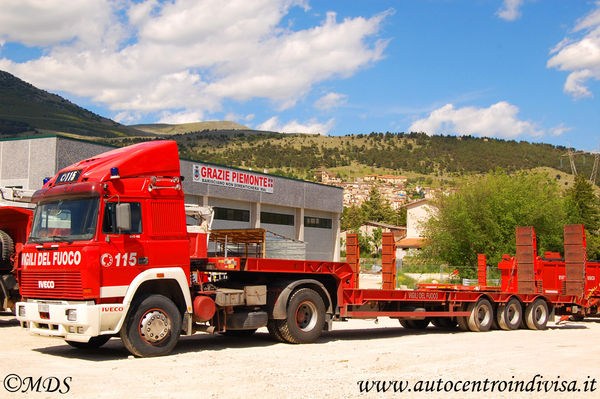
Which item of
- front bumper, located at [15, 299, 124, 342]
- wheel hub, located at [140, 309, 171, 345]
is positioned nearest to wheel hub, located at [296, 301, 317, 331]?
wheel hub, located at [140, 309, 171, 345]

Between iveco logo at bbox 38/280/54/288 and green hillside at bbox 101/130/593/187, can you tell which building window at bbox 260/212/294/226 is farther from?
green hillside at bbox 101/130/593/187

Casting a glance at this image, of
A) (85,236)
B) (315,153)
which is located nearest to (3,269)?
(85,236)

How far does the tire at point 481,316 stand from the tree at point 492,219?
29.6 meters

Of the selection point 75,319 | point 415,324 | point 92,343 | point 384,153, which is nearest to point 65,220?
point 75,319

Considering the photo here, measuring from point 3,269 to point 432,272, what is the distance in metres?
32.9

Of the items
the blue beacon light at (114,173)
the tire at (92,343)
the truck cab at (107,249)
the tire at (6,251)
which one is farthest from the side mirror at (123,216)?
the tire at (6,251)

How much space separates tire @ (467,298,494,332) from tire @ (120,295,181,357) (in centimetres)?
910

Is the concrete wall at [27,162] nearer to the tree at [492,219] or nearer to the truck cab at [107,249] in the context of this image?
the truck cab at [107,249]

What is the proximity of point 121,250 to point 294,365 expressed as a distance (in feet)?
11.6

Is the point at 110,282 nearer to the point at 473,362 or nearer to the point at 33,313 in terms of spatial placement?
the point at 33,313

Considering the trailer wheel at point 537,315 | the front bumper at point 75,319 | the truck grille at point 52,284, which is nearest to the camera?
the front bumper at point 75,319

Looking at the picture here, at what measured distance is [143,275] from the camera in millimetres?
10375

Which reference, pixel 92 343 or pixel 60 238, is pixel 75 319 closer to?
pixel 60 238

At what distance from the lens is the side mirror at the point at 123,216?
398 inches
